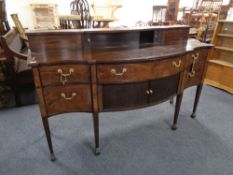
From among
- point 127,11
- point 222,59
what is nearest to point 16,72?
point 222,59

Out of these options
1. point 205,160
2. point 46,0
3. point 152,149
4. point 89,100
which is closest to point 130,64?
point 89,100

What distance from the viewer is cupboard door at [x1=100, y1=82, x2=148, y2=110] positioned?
4.07 ft

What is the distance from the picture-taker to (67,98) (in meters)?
1.20

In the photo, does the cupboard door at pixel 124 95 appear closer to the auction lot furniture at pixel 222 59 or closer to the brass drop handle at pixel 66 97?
the brass drop handle at pixel 66 97

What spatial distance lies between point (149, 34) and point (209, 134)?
113cm

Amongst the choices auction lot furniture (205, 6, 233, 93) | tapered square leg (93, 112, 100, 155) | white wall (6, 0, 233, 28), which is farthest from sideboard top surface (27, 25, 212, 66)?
white wall (6, 0, 233, 28)

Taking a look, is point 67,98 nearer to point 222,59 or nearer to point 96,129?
point 96,129

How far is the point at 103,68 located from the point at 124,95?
10.8 inches

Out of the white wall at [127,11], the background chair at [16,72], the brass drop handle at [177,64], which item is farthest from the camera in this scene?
the white wall at [127,11]

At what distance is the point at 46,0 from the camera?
13.5 feet

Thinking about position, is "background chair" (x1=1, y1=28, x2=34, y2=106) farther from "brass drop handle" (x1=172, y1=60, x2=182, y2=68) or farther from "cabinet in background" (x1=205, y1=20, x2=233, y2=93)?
"cabinet in background" (x1=205, y1=20, x2=233, y2=93)

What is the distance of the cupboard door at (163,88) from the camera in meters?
1.34

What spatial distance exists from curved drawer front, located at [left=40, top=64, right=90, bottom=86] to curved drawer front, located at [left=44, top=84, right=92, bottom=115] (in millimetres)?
51

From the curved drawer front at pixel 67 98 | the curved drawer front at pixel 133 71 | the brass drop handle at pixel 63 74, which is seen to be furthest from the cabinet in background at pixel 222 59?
the brass drop handle at pixel 63 74
